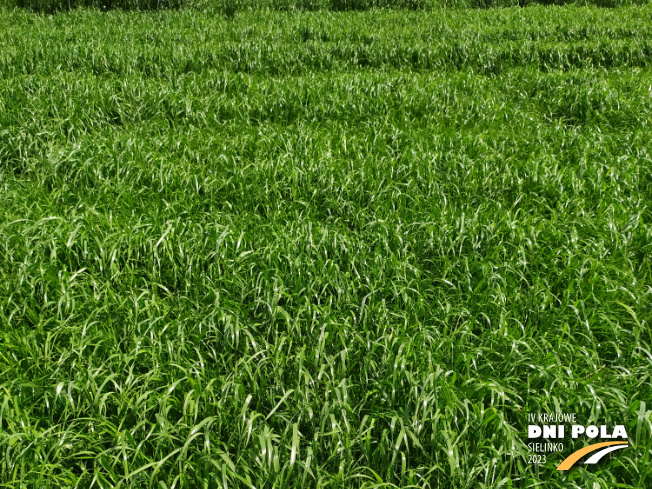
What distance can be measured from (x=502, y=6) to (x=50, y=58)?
11329 mm

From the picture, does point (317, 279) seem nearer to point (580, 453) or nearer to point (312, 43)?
point (580, 453)

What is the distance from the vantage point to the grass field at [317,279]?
7.91ft

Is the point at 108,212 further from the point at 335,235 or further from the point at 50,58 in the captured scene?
the point at 50,58

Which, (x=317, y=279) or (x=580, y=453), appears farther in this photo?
(x=317, y=279)

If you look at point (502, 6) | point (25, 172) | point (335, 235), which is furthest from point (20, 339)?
point (502, 6)

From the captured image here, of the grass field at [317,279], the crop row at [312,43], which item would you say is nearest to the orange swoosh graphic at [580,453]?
the grass field at [317,279]

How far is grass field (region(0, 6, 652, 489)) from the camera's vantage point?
2410 millimetres

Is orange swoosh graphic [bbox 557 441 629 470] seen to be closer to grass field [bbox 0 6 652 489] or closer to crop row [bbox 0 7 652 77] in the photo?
grass field [bbox 0 6 652 489]

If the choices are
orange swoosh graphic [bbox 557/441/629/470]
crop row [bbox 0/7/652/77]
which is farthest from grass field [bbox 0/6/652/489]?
crop row [bbox 0/7/652/77]

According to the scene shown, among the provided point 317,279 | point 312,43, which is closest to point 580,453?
point 317,279

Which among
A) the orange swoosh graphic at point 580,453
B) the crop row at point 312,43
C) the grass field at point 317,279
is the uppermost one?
the crop row at point 312,43

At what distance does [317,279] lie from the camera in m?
3.41

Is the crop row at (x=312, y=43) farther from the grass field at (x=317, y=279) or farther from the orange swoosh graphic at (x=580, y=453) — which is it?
the orange swoosh graphic at (x=580, y=453)

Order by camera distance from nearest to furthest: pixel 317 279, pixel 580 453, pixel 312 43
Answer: pixel 580 453 → pixel 317 279 → pixel 312 43
